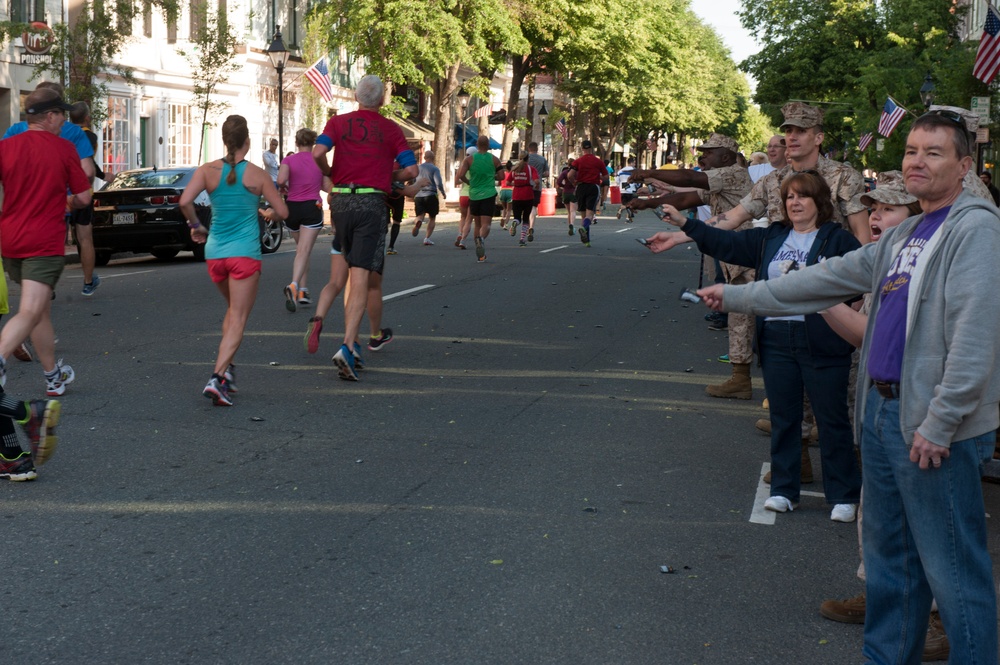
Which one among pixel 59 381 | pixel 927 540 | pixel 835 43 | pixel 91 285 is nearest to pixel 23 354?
pixel 59 381

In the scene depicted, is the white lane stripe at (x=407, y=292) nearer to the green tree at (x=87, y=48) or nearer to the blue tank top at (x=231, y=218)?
the blue tank top at (x=231, y=218)

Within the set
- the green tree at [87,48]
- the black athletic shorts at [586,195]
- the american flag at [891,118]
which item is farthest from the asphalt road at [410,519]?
the american flag at [891,118]

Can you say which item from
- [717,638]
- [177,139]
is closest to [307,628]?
[717,638]

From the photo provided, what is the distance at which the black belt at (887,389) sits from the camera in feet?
12.1

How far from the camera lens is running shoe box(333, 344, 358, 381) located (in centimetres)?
933

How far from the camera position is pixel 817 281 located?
13.1 feet

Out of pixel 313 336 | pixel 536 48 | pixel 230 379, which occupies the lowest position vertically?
pixel 230 379

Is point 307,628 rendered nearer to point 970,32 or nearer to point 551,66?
point 551,66

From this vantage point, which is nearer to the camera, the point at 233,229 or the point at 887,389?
the point at 887,389

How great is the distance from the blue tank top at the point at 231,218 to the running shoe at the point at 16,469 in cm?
254

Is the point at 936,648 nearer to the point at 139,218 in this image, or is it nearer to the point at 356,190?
the point at 356,190

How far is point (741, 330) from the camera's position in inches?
353

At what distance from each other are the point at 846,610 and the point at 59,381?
18.3 ft

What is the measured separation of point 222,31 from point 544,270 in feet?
44.7
